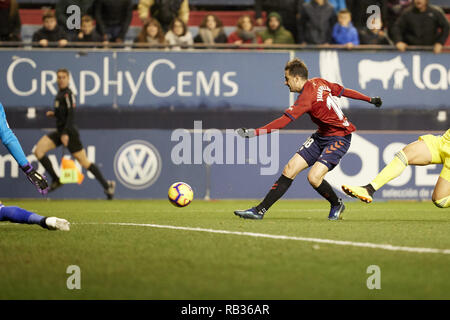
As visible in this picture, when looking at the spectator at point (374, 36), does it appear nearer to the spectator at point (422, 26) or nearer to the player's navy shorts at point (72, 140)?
the spectator at point (422, 26)

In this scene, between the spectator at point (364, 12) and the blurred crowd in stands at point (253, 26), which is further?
the spectator at point (364, 12)

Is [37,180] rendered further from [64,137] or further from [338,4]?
[338,4]

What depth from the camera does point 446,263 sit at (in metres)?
5.41

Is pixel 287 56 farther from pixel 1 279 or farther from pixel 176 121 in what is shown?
pixel 1 279

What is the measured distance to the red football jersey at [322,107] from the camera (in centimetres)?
882

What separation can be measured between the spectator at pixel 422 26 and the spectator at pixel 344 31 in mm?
794

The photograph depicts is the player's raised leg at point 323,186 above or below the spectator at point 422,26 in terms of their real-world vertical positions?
below

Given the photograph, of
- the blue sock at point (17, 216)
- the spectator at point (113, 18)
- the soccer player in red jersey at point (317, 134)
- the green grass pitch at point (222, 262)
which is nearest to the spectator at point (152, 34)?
the spectator at point (113, 18)

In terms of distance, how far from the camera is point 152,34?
15562 mm

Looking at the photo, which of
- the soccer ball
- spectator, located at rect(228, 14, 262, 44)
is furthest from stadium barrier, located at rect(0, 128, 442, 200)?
the soccer ball

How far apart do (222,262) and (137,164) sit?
9.67 metres

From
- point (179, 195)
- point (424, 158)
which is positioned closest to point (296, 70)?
point (424, 158)
